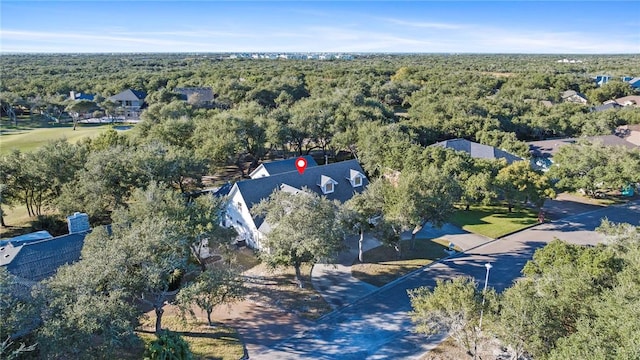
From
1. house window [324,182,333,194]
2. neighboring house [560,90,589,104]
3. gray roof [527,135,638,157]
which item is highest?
neighboring house [560,90,589,104]

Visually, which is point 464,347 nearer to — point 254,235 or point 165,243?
point 165,243

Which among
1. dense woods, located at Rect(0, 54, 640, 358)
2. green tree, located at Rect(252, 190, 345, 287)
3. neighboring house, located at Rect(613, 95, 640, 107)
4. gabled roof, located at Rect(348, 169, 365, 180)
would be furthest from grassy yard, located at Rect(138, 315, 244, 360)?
neighboring house, located at Rect(613, 95, 640, 107)

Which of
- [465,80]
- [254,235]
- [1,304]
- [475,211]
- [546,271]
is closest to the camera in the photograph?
[1,304]

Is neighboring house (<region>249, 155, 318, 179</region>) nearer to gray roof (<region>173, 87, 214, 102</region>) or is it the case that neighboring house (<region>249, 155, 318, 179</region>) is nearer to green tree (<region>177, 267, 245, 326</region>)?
green tree (<region>177, 267, 245, 326</region>)

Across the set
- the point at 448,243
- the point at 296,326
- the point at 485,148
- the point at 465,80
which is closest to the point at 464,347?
the point at 296,326

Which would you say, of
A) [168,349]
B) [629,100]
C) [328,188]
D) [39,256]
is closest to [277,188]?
[328,188]

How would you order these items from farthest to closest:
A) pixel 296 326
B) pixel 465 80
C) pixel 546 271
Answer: pixel 465 80
pixel 296 326
pixel 546 271
